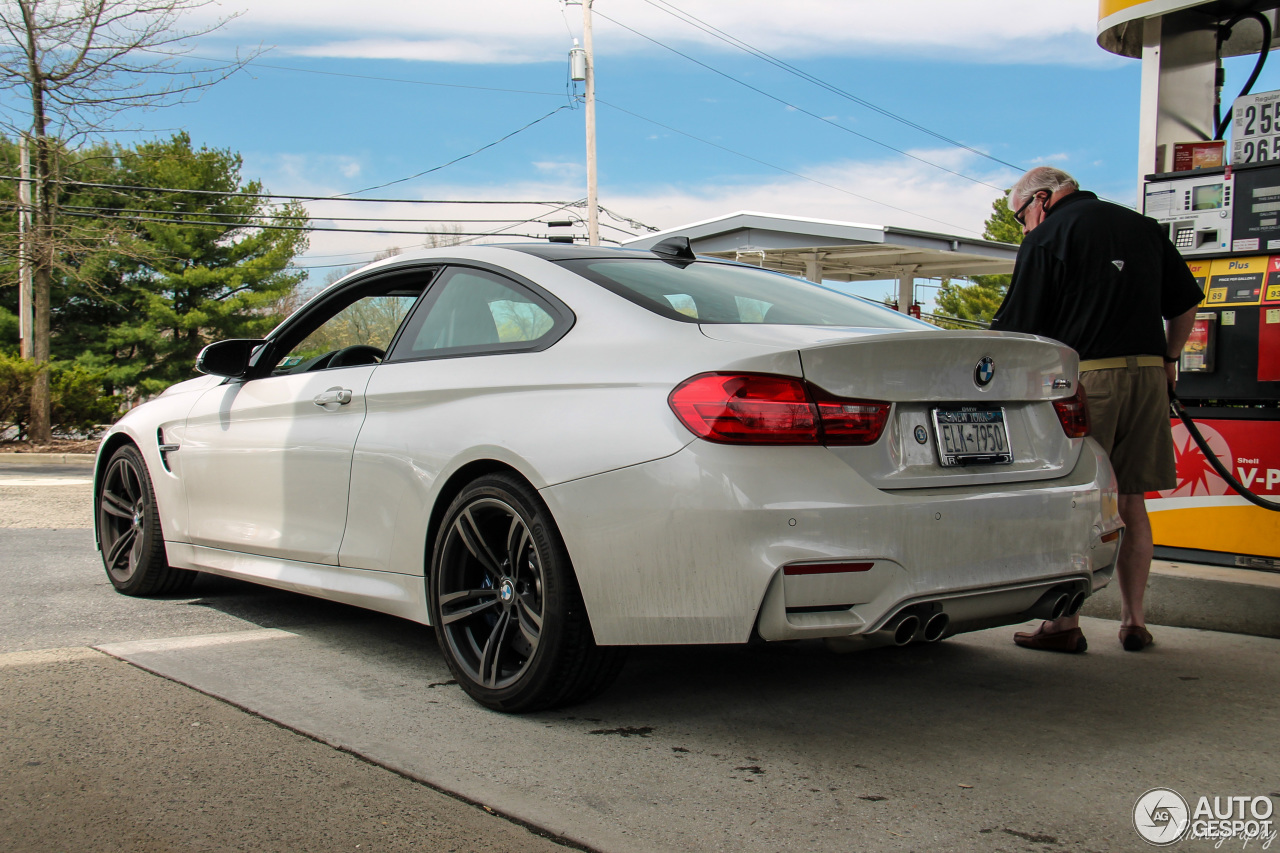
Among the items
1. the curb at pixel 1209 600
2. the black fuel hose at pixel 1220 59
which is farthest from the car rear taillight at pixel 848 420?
the black fuel hose at pixel 1220 59

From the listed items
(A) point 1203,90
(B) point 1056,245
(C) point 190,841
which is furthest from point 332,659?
(A) point 1203,90

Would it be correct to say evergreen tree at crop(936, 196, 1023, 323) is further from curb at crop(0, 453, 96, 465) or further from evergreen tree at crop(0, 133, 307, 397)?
curb at crop(0, 453, 96, 465)

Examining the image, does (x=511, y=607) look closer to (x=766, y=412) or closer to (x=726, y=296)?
(x=766, y=412)

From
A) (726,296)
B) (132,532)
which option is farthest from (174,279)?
(726,296)

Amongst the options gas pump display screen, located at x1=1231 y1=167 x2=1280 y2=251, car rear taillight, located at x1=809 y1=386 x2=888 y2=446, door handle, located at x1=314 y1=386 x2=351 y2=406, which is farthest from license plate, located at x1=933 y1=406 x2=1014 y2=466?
gas pump display screen, located at x1=1231 y1=167 x2=1280 y2=251

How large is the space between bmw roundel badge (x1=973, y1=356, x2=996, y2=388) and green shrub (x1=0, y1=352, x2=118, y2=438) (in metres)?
19.5

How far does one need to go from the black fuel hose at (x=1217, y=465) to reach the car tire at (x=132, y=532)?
4857mm

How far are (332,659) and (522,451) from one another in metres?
1.41

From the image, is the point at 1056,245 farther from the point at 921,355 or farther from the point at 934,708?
the point at 934,708

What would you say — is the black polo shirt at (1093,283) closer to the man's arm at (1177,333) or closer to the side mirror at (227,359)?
the man's arm at (1177,333)

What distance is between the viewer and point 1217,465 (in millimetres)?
5121

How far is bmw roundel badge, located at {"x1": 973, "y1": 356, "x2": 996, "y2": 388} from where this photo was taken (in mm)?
2984

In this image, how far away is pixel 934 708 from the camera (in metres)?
3.31

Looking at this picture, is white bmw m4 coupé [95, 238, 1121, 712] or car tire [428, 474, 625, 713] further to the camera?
car tire [428, 474, 625, 713]
